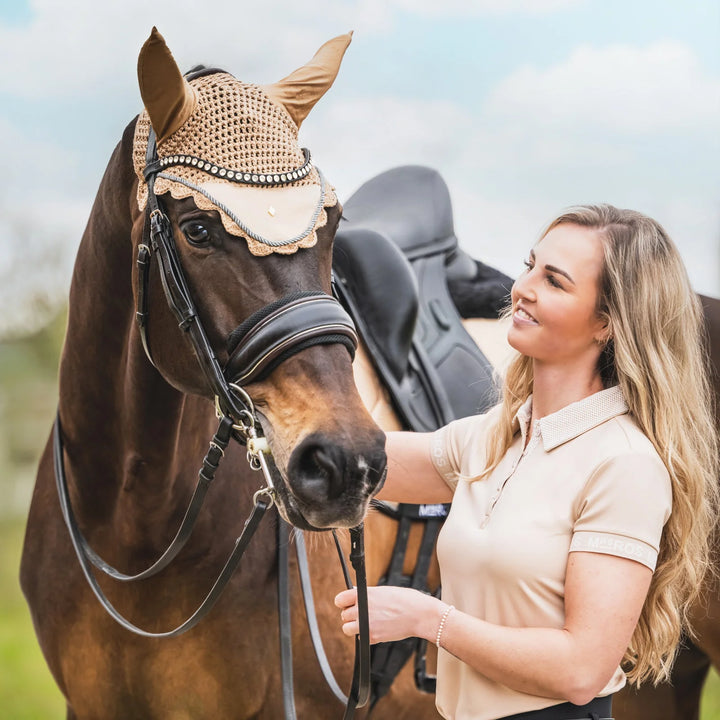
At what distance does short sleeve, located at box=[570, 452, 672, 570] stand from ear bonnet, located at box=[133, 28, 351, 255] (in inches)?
22.4

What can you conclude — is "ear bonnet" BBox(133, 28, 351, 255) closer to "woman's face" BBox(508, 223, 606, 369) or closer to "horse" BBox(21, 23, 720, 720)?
"horse" BBox(21, 23, 720, 720)

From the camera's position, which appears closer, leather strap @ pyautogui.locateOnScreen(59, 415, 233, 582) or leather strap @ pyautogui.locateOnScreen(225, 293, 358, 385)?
leather strap @ pyautogui.locateOnScreen(225, 293, 358, 385)

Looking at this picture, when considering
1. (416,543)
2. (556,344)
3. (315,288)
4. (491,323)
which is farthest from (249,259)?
(491,323)

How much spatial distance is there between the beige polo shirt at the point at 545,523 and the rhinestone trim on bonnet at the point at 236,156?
49 cm

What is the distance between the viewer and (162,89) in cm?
138

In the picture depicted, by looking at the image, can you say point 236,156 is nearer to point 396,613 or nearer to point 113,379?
point 113,379

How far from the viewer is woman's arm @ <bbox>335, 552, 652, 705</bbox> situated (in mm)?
1178

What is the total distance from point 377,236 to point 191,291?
1.09 m

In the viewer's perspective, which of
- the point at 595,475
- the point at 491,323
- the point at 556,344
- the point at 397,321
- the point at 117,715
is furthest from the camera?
the point at 491,323

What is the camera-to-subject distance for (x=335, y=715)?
193 cm

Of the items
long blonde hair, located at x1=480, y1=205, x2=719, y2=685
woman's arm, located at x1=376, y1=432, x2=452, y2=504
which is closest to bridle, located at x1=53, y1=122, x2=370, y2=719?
woman's arm, located at x1=376, y1=432, x2=452, y2=504

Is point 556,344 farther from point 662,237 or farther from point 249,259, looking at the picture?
point 249,259

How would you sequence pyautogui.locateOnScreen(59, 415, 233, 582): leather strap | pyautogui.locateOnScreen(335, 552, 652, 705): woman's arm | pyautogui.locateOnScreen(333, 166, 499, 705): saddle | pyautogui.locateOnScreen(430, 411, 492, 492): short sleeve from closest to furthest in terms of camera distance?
pyautogui.locateOnScreen(335, 552, 652, 705): woman's arm
pyautogui.locateOnScreen(59, 415, 233, 582): leather strap
pyautogui.locateOnScreen(430, 411, 492, 492): short sleeve
pyautogui.locateOnScreen(333, 166, 499, 705): saddle

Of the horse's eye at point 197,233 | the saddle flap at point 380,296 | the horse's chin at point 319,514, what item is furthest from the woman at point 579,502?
the saddle flap at point 380,296
